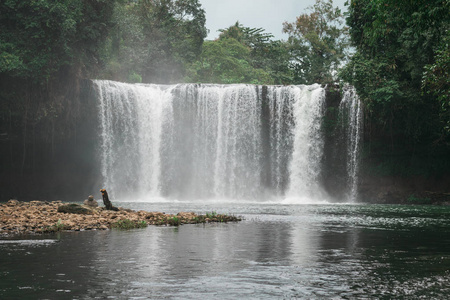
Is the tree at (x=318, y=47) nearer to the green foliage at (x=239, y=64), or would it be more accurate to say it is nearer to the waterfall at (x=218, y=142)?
Answer: the green foliage at (x=239, y=64)

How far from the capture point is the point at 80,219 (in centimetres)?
1570

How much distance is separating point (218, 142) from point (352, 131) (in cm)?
1002

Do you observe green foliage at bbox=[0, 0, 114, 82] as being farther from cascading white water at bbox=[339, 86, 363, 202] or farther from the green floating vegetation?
cascading white water at bbox=[339, 86, 363, 202]

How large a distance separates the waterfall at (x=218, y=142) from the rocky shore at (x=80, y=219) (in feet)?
66.6

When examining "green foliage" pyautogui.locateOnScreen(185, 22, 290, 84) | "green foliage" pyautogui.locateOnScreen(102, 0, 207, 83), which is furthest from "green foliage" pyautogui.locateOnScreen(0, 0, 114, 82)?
"green foliage" pyautogui.locateOnScreen(185, 22, 290, 84)

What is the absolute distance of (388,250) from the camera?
10.3 metres

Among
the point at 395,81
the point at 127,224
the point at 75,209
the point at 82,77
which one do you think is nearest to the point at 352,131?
the point at 395,81

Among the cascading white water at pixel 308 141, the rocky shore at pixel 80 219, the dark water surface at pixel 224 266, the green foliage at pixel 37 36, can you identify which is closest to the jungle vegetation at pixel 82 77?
the green foliage at pixel 37 36

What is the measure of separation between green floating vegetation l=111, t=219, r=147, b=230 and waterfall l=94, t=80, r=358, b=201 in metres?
23.5

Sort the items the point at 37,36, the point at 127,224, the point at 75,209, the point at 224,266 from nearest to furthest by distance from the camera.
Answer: the point at 224,266 < the point at 127,224 < the point at 75,209 < the point at 37,36

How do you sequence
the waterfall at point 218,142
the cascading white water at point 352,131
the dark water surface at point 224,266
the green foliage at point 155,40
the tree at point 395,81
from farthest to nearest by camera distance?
1. the green foliage at point 155,40
2. the waterfall at point 218,142
3. the cascading white water at point 352,131
4. the tree at point 395,81
5. the dark water surface at point 224,266

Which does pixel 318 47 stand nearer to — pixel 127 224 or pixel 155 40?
pixel 155 40

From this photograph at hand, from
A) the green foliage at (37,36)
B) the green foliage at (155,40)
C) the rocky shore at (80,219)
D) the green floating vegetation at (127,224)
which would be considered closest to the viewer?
the rocky shore at (80,219)

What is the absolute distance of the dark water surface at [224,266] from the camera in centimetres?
642
